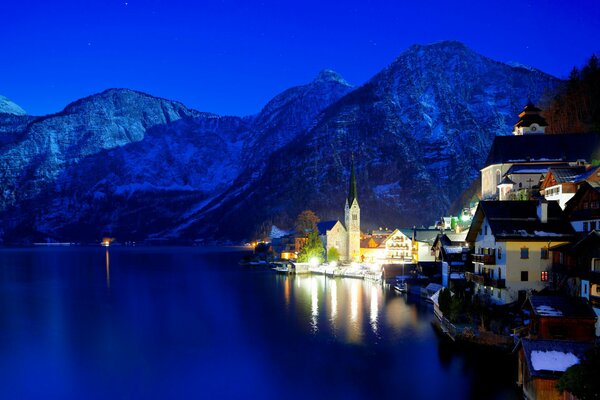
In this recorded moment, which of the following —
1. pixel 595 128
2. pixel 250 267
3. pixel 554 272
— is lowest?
pixel 250 267

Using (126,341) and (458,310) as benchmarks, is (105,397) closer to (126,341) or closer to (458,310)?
(126,341)

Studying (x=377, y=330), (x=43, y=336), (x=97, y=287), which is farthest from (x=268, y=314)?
(x=97, y=287)

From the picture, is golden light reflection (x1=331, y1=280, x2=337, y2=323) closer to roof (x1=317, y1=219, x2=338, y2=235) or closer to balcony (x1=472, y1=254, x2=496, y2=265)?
balcony (x1=472, y1=254, x2=496, y2=265)

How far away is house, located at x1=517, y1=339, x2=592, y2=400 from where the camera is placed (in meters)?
23.7

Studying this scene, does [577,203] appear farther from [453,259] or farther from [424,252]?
[424,252]

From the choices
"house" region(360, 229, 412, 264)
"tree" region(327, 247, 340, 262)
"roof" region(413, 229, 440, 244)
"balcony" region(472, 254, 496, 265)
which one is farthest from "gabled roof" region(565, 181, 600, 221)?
"tree" region(327, 247, 340, 262)

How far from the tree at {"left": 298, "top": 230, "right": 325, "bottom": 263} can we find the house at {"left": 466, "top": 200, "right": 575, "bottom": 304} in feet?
235

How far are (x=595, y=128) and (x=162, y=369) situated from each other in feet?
218

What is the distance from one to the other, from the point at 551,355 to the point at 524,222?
17465mm

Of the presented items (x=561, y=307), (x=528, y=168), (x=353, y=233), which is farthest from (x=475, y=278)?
(x=353, y=233)

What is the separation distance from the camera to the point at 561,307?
30.2 m

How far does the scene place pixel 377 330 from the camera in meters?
46.2

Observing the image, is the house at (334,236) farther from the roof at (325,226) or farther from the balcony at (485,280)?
the balcony at (485,280)

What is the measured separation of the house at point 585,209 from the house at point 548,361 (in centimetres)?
1393
